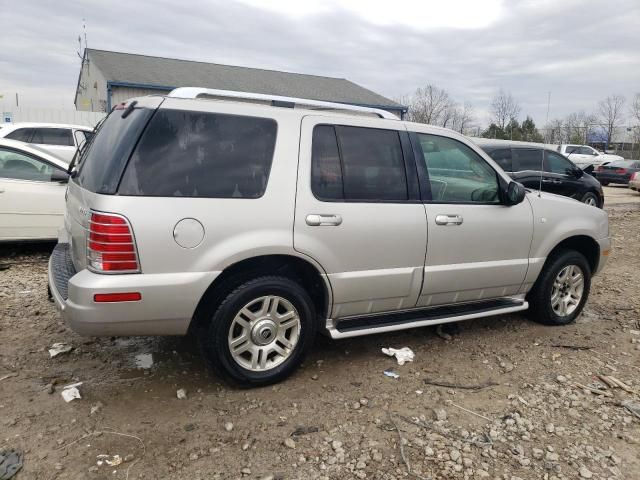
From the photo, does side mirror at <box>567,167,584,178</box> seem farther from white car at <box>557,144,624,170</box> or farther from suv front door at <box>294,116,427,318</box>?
white car at <box>557,144,624,170</box>

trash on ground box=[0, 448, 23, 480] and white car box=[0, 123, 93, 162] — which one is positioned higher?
white car box=[0, 123, 93, 162]

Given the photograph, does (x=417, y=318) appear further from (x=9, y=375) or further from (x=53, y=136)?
(x=53, y=136)

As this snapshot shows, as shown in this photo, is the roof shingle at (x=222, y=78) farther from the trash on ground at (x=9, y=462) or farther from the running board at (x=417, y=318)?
the trash on ground at (x=9, y=462)

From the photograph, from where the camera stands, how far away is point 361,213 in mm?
3607

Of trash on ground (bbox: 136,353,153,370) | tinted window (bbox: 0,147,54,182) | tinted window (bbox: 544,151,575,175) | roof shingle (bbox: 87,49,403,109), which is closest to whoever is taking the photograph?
trash on ground (bbox: 136,353,153,370)

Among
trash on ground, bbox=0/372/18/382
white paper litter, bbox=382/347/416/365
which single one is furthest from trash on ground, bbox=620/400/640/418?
trash on ground, bbox=0/372/18/382

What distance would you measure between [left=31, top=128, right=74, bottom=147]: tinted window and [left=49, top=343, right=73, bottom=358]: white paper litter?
27.7 ft

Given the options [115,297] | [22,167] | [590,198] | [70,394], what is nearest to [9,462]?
[70,394]

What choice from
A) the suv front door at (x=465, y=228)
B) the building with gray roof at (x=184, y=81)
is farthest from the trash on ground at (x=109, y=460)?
the building with gray roof at (x=184, y=81)

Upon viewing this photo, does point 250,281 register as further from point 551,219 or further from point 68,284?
point 551,219

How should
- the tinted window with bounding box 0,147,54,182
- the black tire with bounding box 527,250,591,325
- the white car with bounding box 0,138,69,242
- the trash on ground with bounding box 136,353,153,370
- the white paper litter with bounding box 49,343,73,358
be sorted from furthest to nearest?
the tinted window with bounding box 0,147,54,182 < the white car with bounding box 0,138,69,242 < the black tire with bounding box 527,250,591,325 < the white paper litter with bounding box 49,343,73,358 < the trash on ground with bounding box 136,353,153,370

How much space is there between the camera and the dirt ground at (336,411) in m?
2.77

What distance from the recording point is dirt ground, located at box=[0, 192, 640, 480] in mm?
2771

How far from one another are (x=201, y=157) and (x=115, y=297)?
96 centimetres
